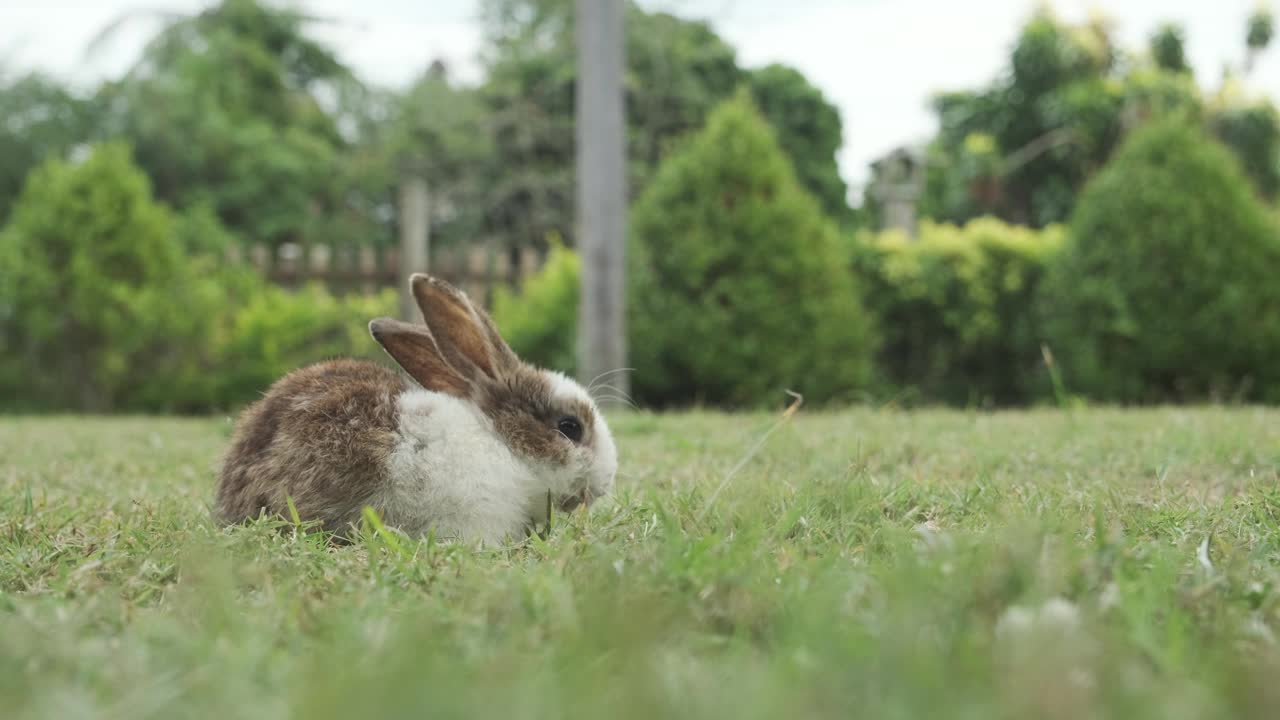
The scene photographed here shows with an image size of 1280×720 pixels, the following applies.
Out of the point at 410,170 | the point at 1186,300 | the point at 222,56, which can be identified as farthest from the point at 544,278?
the point at 222,56

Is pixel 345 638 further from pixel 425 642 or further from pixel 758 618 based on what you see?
pixel 758 618

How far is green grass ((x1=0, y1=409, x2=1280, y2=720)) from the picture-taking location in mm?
1062

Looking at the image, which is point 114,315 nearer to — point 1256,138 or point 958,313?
point 958,313

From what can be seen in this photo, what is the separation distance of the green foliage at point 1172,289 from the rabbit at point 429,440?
31.1ft

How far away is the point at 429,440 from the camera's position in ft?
8.61

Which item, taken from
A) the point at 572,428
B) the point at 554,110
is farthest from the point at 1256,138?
the point at 572,428

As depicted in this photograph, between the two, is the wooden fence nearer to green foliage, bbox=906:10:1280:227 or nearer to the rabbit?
the rabbit

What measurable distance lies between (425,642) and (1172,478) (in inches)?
110

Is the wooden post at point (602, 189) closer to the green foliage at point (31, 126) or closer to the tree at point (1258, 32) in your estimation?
the green foliage at point (31, 126)

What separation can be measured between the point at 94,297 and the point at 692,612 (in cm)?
1203

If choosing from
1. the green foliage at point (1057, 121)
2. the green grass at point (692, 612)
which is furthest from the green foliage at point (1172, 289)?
the green foliage at point (1057, 121)

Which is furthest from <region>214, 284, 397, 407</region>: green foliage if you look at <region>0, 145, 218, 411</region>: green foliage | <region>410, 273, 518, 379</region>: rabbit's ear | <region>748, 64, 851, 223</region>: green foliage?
<region>748, 64, 851, 223</region>: green foliage

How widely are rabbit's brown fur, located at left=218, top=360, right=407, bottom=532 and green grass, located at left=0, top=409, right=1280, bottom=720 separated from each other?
162 millimetres

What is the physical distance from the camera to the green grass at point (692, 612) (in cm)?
106
